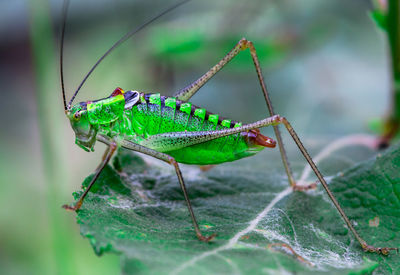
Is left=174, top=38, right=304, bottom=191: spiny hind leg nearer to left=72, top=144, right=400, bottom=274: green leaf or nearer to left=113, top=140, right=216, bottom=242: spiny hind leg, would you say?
left=72, top=144, right=400, bottom=274: green leaf

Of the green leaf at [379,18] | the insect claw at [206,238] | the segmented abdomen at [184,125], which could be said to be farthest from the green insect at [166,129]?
the green leaf at [379,18]

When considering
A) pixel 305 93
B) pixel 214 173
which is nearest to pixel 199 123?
pixel 214 173

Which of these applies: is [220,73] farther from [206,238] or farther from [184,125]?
[206,238]

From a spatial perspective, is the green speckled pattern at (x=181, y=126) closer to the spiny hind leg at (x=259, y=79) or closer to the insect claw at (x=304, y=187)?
the spiny hind leg at (x=259, y=79)

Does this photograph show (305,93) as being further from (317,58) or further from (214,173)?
(214,173)

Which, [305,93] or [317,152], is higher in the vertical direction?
[305,93]
